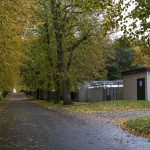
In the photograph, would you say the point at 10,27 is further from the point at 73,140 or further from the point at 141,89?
the point at 141,89

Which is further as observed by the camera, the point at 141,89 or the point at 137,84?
the point at 137,84

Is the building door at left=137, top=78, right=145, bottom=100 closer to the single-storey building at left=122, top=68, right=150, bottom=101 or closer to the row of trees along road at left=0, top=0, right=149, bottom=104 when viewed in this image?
the single-storey building at left=122, top=68, right=150, bottom=101

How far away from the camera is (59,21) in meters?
41.2

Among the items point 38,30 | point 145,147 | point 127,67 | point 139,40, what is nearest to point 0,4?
point 139,40

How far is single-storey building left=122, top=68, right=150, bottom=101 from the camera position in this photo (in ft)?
135

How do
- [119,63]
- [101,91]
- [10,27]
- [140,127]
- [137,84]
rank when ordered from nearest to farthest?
[140,127] < [10,27] < [137,84] < [101,91] < [119,63]

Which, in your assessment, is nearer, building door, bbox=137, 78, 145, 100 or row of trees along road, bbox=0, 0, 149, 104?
row of trees along road, bbox=0, 0, 149, 104

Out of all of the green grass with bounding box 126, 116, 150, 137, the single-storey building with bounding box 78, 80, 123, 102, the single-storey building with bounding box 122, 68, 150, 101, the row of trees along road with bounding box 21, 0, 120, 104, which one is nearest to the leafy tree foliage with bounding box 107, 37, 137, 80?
the single-storey building with bounding box 78, 80, 123, 102

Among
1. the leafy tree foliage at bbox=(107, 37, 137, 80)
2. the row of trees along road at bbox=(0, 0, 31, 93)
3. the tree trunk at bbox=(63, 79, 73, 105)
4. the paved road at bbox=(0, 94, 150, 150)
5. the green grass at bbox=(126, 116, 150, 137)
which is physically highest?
the leafy tree foliage at bbox=(107, 37, 137, 80)

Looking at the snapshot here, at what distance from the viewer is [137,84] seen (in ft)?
141

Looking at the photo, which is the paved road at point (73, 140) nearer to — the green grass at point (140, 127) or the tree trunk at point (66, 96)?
the green grass at point (140, 127)

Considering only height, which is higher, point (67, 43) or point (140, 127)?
point (67, 43)

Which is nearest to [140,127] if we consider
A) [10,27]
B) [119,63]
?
[10,27]

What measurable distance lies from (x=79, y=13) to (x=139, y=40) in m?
26.3
